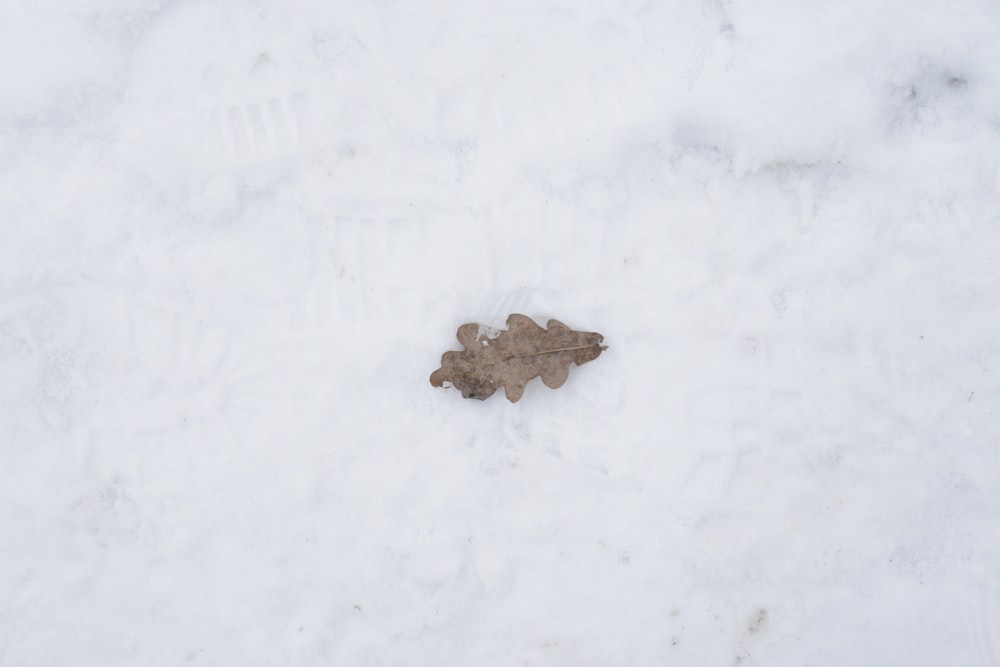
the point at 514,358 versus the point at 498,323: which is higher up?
the point at 498,323

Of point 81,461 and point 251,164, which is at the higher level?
point 251,164

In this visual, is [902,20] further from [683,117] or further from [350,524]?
[350,524]

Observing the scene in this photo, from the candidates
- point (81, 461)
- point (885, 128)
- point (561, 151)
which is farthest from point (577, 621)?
point (885, 128)
